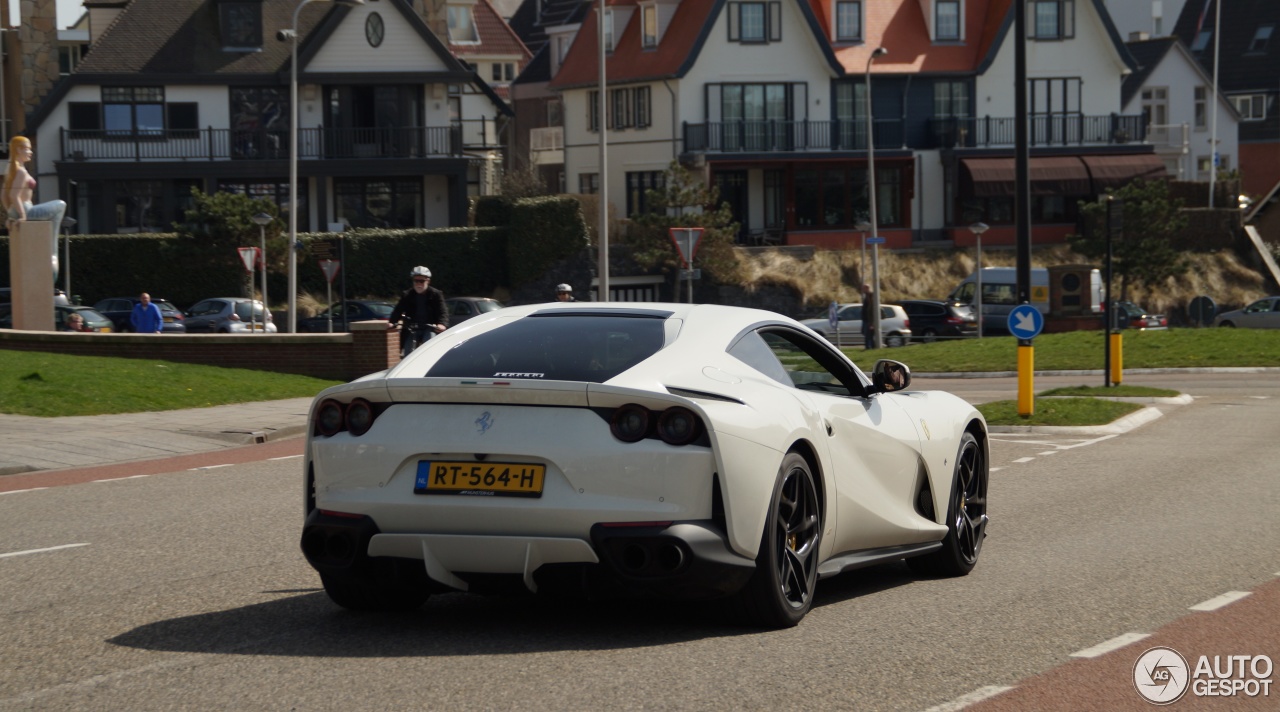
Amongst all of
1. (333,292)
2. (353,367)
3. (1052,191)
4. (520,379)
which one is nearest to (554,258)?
(333,292)

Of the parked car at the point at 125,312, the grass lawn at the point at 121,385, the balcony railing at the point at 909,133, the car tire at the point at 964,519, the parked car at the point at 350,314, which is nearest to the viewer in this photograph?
the car tire at the point at 964,519

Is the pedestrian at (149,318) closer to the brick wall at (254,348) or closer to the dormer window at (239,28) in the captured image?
the brick wall at (254,348)

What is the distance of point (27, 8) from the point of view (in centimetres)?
6656

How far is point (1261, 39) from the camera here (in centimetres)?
8831

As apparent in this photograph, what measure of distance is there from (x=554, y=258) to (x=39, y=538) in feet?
156

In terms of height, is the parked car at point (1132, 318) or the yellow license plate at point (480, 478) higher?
the yellow license plate at point (480, 478)

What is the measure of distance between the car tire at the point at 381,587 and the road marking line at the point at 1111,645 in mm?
2686

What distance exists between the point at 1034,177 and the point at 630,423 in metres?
61.7

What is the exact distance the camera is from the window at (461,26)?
85.5 metres

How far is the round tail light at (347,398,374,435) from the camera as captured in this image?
7.05 meters

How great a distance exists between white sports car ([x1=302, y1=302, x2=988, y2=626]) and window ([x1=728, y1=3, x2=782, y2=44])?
5758cm

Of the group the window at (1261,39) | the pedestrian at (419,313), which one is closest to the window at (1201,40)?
the window at (1261,39)

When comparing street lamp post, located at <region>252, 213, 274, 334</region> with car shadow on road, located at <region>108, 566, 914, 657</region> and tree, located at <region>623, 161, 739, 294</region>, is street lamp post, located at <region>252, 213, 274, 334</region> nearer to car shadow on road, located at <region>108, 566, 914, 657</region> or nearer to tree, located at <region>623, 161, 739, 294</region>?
tree, located at <region>623, 161, 739, 294</region>

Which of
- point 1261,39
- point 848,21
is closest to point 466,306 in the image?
point 848,21
